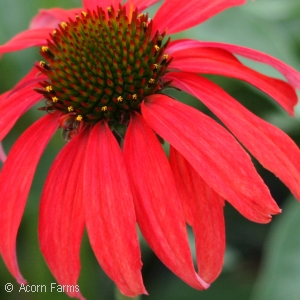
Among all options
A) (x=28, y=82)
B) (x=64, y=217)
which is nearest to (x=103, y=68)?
(x=28, y=82)

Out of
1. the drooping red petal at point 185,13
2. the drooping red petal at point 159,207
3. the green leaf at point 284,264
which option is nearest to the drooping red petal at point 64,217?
the drooping red petal at point 159,207

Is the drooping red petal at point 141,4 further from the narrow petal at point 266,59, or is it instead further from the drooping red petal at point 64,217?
the drooping red petal at point 64,217

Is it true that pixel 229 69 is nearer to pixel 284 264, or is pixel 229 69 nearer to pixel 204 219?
pixel 204 219

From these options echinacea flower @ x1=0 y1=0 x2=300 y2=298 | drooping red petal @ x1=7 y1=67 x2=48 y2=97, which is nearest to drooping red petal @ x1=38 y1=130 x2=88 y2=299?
echinacea flower @ x1=0 y1=0 x2=300 y2=298

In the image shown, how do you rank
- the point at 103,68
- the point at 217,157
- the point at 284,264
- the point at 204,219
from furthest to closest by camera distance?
the point at 284,264, the point at 103,68, the point at 204,219, the point at 217,157

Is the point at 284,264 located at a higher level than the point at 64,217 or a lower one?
lower

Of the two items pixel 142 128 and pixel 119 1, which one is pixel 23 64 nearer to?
pixel 119 1
